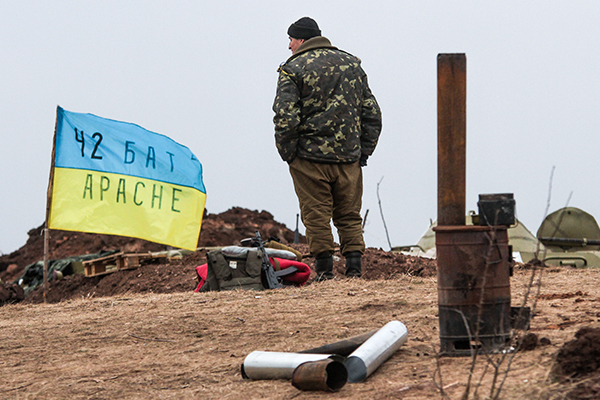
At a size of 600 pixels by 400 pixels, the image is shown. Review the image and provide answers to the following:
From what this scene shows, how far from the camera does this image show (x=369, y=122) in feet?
25.2

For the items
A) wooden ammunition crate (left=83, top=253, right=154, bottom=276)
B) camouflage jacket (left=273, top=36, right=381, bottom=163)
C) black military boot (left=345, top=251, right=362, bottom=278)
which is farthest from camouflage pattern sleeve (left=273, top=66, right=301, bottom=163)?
wooden ammunition crate (left=83, top=253, right=154, bottom=276)

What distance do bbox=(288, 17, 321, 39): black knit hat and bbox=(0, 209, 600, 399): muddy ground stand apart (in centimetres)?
252

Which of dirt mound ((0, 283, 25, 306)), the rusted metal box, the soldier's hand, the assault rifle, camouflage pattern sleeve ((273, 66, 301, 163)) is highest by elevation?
camouflage pattern sleeve ((273, 66, 301, 163))

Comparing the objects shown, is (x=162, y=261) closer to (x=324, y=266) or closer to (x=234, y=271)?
(x=234, y=271)

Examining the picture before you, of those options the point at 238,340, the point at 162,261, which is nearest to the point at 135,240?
the point at 162,261

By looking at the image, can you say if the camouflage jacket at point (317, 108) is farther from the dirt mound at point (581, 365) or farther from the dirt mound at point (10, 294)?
the dirt mound at point (10, 294)

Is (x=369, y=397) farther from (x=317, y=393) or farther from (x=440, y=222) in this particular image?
(x=440, y=222)

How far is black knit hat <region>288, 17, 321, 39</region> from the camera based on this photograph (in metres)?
7.57

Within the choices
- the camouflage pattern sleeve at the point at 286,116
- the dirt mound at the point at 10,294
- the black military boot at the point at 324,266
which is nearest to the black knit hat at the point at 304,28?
the camouflage pattern sleeve at the point at 286,116

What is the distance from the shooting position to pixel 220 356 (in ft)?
15.2

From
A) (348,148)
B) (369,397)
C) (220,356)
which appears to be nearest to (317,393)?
(369,397)

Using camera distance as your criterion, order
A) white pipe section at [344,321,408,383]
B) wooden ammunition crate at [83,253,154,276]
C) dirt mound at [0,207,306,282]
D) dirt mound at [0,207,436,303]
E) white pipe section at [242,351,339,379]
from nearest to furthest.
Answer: white pipe section at [344,321,408,383] → white pipe section at [242,351,339,379] → dirt mound at [0,207,436,303] → wooden ammunition crate at [83,253,154,276] → dirt mound at [0,207,306,282]

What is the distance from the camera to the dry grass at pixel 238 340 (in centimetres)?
355

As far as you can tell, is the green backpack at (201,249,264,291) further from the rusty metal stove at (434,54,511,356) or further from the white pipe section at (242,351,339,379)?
the rusty metal stove at (434,54,511,356)
